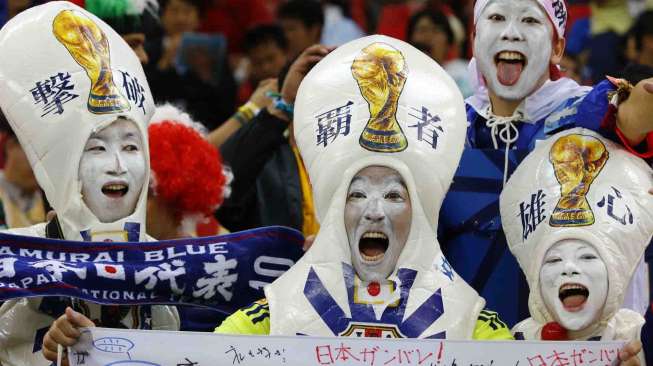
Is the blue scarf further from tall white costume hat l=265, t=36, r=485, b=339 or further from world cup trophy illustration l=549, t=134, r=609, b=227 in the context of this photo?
world cup trophy illustration l=549, t=134, r=609, b=227

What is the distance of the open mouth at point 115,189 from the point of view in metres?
4.80

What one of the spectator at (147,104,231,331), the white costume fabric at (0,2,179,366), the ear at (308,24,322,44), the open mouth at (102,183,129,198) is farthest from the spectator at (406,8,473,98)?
the open mouth at (102,183,129,198)

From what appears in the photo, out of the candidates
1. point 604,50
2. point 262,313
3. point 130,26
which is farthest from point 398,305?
point 604,50

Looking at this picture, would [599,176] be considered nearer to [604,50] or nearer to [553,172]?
[553,172]

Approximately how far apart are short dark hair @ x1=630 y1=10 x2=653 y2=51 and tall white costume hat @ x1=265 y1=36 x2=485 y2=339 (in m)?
3.78

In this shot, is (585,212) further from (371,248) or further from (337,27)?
(337,27)

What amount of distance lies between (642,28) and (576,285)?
3961 millimetres

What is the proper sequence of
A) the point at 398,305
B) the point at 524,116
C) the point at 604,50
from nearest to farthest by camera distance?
the point at 398,305 < the point at 524,116 < the point at 604,50

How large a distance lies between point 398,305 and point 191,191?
1.48m

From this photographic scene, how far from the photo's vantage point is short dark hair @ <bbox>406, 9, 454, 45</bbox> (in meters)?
8.23

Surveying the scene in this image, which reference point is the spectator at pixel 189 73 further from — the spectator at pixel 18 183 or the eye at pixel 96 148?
the eye at pixel 96 148

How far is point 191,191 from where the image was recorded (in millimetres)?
5676

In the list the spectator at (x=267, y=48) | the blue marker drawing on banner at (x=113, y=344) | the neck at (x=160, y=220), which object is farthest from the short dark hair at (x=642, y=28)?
the blue marker drawing on banner at (x=113, y=344)

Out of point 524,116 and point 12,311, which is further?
point 524,116
